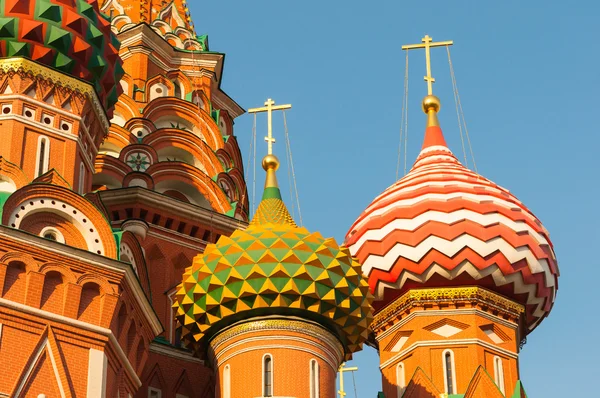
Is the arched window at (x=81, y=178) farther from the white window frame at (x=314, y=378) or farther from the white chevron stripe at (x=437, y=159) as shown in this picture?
the white chevron stripe at (x=437, y=159)

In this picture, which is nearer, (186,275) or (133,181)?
(186,275)

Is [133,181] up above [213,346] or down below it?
above

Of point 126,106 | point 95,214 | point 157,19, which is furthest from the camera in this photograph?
point 157,19

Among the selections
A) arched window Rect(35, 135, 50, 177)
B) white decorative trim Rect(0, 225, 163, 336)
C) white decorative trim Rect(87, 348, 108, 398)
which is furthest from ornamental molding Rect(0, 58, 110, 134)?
white decorative trim Rect(87, 348, 108, 398)

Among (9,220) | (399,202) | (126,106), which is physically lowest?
(9,220)

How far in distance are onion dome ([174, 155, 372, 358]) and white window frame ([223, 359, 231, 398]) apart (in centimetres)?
60

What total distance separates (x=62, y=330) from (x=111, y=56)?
195 inches

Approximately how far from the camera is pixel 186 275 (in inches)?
801

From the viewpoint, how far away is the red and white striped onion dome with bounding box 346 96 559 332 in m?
22.3

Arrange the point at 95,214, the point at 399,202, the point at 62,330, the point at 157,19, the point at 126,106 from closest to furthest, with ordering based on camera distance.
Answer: the point at 62,330 < the point at 95,214 < the point at 399,202 < the point at 126,106 < the point at 157,19

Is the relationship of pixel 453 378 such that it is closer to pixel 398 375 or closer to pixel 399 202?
pixel 398 375

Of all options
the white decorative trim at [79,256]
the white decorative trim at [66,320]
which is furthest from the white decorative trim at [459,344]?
the white decorative trim at [66,320]

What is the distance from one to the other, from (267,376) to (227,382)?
57 cm

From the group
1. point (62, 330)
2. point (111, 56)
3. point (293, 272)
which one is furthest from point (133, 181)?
point (62, 330)
